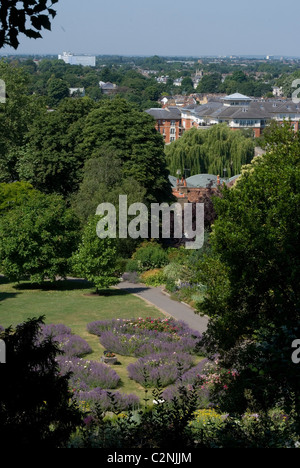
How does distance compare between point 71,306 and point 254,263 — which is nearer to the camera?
point 254,263

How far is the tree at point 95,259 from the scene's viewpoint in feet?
96.0

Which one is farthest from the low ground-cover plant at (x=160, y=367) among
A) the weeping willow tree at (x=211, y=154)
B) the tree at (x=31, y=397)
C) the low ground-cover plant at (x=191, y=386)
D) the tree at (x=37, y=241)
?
the weeping willow tree at (x=211, y=154)

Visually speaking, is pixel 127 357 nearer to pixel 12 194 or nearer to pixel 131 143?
pixel 12 194

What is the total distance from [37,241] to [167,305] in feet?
21.7

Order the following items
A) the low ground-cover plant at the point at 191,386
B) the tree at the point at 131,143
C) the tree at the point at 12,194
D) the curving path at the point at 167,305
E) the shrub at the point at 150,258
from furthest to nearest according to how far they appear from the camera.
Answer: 1. the tree at the point at 131,143
2. the tree at the point at 12,194
3. the shrub at the point at 150,258
4. the curving path at the point at 167,305
5. the low ground-cover plant at the point at 191,386

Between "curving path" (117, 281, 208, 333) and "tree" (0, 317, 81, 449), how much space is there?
15.5 m

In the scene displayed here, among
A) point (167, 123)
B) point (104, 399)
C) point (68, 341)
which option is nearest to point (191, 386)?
point (104, 399)

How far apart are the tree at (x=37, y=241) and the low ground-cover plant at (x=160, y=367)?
11311mm

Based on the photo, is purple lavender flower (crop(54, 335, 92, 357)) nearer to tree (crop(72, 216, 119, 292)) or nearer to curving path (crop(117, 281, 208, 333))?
curving path (crop(117, 281, 208, 333))

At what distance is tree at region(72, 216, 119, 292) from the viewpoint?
96.0 ft

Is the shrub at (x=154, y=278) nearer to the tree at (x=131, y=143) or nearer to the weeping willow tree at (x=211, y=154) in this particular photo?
the tree at (x=131, y=143)

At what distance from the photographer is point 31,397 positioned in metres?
7.63

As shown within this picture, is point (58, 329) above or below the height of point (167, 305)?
above

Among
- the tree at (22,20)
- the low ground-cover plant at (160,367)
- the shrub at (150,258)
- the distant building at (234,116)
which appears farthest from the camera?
the distant building at (234,116)
